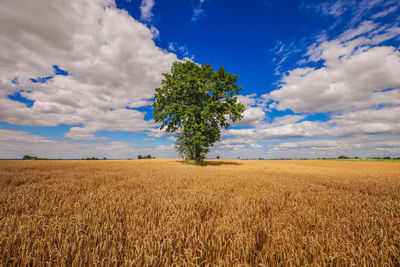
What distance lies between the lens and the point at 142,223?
265 cm

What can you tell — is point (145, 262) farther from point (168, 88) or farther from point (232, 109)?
point (168, 88)

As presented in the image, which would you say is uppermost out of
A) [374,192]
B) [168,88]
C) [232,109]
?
[168,88]

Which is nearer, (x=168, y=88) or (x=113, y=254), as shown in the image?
(x=113, y=254)

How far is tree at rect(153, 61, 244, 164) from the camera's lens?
22.8 meters

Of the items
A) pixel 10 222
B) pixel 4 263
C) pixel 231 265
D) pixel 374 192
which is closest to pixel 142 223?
pixel 4 263

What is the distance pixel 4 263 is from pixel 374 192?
9327 millimetres

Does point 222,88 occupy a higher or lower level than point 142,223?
higher

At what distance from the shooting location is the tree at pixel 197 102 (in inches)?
897

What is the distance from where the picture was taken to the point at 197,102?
2469cm

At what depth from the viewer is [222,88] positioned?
24.6 metres

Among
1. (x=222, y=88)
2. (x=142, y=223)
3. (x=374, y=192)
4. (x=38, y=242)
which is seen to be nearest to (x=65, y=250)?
(x=38, y=242)

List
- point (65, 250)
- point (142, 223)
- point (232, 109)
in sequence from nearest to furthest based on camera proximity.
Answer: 1. point (65, 250)
2. point (142, 223)
3. point (232, 109)

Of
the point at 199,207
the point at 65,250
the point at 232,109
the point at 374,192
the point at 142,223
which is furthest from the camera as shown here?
the point at 232,109

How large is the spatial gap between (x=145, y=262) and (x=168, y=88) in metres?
24.6
